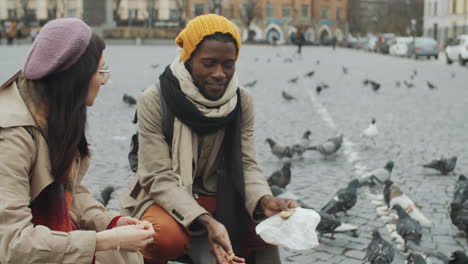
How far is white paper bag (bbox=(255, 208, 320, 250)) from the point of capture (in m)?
3.04

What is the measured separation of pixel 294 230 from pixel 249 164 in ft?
2.56

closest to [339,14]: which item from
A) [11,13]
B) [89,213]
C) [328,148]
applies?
[11,13]

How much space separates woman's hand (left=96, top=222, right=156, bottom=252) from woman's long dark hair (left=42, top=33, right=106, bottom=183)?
0.30 metres

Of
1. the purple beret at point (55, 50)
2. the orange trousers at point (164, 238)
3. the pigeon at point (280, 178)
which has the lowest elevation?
the pigeon at point (280, 178)

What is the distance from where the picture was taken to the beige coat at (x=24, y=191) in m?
2.28

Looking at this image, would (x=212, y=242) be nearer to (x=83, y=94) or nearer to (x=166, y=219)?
(x=166, y=219)

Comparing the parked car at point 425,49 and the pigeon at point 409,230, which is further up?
the parked car at point 425,49

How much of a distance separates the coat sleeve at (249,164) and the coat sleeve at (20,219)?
4.60 ft

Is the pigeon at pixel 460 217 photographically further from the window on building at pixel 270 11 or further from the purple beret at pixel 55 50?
the window on building at pixel 270 11

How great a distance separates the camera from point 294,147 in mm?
8023

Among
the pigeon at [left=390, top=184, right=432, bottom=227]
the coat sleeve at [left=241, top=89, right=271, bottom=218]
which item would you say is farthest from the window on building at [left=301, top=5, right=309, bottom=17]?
the coat sleeve at [left=241, top=89, right=271, bottom=218]

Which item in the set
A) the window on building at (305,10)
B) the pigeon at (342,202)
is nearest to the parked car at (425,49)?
the pigeon at (342,202)

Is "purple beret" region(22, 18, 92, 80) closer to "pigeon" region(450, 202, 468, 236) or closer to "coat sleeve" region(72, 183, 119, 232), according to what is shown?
"coat sleeve" region(72, 183, 119, 232)

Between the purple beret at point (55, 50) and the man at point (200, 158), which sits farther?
the man at point (200, 158)
